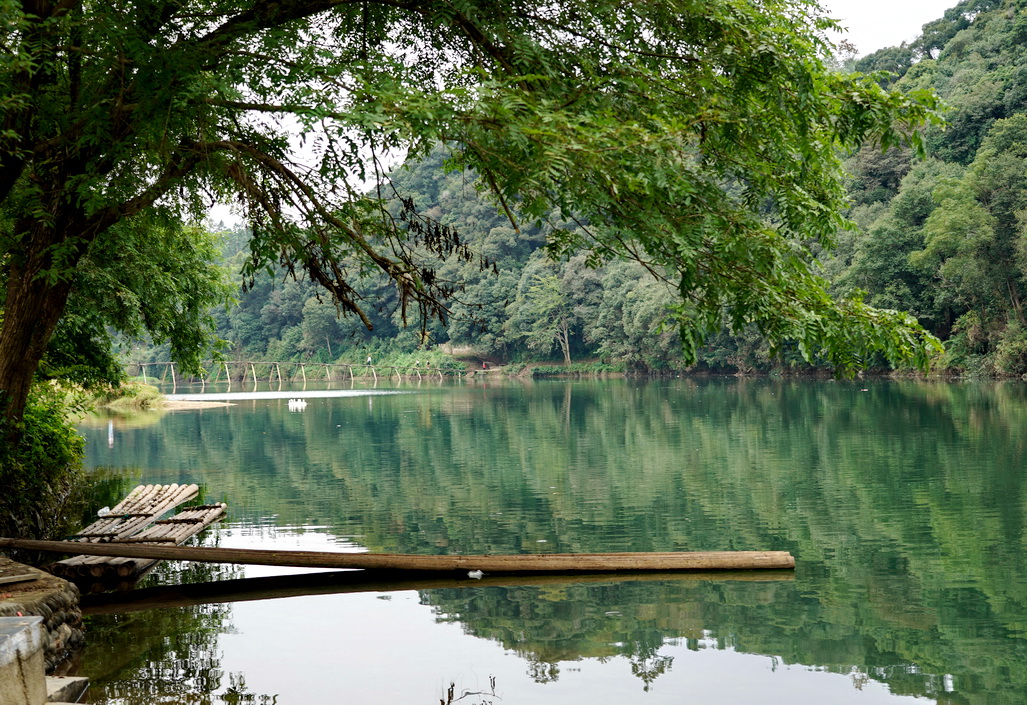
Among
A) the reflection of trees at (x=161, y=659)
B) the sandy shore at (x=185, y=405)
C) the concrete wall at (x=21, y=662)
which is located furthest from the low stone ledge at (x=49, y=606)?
the sandy shore at (x=185, y=405)

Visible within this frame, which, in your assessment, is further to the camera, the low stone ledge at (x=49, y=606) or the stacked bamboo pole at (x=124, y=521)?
the stacked bamboo pole at (x=124, y=521)

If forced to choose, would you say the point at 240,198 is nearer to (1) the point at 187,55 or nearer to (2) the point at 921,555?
(1) the point at 187,55

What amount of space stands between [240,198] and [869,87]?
5.59m

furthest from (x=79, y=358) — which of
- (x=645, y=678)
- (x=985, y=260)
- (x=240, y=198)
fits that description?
(x=985, y=260)

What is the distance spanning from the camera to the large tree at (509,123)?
7180 millimetres

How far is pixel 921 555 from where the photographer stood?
12977 mm

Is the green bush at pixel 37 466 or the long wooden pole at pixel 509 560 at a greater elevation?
the green bush at pixel 37 466

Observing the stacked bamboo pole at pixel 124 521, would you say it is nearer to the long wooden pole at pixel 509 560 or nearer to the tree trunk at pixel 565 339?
the long wooden pole at pixel 509 560

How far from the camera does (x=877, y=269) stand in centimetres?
5675

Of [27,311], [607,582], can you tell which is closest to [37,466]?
[27,311]

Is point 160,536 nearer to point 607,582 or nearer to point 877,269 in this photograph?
point 607,582

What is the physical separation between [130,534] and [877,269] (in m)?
51.1

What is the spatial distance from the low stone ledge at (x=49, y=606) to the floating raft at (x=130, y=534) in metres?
1.60

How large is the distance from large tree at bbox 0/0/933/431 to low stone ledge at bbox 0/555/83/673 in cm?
282
